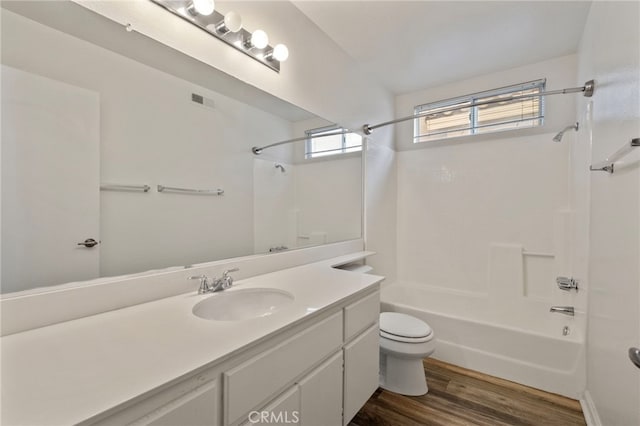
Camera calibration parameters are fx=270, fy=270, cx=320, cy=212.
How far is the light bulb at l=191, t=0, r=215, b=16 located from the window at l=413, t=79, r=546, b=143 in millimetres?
1699

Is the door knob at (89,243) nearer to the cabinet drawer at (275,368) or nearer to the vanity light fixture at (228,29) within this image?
the cabinet drawer at (275,368)

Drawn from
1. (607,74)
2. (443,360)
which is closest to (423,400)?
(443,360)

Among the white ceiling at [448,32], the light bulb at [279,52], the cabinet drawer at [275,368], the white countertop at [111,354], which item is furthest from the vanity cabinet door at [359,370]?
the white ceiling at [448,32]

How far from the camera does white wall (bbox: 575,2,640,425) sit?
936 mm

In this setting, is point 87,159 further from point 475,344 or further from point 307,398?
point 475,344

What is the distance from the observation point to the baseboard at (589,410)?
1.41m

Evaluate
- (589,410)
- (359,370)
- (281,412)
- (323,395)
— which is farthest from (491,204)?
(281,412)

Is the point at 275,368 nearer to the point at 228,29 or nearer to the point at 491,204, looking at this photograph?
the point at 228,29

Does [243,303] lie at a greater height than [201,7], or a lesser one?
lesser

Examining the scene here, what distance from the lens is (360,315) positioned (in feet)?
4.48

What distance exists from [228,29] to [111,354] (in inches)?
55.4

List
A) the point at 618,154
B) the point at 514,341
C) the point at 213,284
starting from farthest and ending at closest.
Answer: the point at 514,341 < the point at 213,284 < the point at 618,154

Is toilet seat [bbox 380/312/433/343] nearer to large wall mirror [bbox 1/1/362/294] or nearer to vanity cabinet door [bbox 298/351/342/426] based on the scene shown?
vanity cabinet door [bbox 298/351/342/426]

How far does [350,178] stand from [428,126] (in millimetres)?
1241
